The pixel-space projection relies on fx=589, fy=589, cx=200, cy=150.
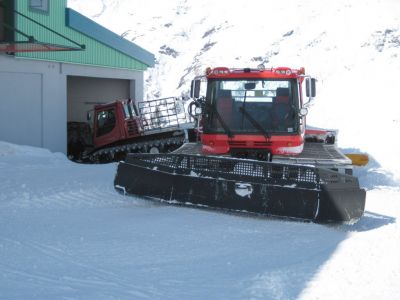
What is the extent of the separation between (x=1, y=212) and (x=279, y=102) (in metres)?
4.35

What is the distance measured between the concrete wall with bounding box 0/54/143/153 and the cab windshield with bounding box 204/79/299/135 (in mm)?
7880

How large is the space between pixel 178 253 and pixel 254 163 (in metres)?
2.12

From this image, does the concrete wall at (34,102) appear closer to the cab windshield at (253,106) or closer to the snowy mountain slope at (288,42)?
the cab windshield at (253,106)

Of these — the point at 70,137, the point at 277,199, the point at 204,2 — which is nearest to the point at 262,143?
the point at 277,199

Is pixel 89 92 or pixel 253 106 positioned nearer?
pixel 253 106

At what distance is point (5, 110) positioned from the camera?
15.2 meters

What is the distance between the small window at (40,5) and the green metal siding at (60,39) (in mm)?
112

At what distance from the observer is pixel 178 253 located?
584 cm

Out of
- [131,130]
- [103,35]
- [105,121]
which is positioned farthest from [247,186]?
[103,35]

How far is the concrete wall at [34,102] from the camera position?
49.9 feet

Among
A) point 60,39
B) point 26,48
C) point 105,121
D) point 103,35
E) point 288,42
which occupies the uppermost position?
point 288,42

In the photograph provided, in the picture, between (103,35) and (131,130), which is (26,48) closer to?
(131,130)

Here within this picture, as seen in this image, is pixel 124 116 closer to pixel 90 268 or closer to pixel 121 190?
pixel 121 190

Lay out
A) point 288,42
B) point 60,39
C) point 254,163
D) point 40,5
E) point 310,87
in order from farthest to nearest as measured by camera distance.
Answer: point 288,42 < point 60,39 < point 40,5 < point 310,87 < point 254,163
